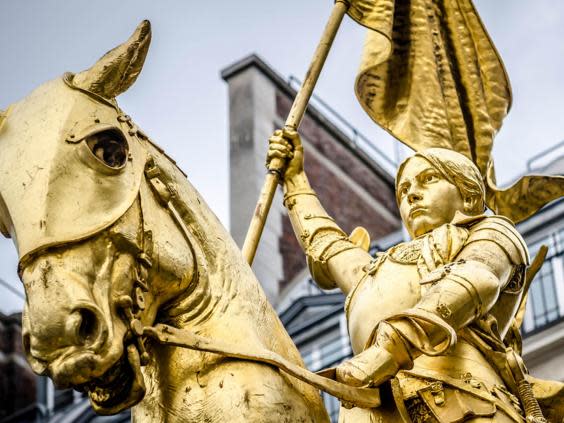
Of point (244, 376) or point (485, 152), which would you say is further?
point (485, 152)

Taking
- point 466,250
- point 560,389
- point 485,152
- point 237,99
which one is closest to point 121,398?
point 466,250

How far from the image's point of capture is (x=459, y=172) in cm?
736

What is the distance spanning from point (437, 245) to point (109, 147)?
5.85 ft

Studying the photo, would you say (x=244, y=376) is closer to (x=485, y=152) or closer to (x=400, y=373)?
(x=400, y=373)

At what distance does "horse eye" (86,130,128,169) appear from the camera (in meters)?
5.68

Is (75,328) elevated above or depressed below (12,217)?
below

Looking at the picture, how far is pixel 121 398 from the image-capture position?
552cm

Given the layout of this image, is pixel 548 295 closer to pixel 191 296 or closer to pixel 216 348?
pixel 191 296

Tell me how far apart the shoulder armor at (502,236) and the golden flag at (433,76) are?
55.5 inches

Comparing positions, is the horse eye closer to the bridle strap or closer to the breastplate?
the bridle strap

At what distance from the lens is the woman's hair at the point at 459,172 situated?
7.36 metres

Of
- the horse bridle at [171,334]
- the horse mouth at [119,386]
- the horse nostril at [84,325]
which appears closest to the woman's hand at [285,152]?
the horse bridle at [171,334]

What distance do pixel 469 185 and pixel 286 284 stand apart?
1669 centimetres

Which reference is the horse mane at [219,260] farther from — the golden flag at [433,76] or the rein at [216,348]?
the golden flag at [433,76]
